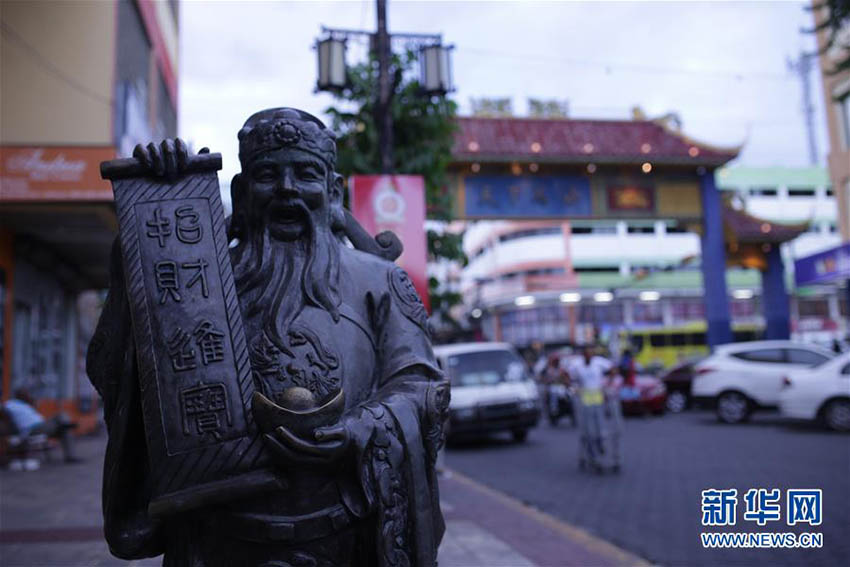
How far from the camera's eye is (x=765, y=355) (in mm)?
13078

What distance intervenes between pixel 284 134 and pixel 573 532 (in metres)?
4.52

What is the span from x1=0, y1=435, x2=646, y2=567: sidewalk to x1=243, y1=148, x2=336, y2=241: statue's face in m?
2.40

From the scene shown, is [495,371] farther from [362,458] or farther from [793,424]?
[362,458]

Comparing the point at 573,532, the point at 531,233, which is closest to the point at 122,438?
the point at 573,532

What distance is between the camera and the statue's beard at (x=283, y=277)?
2115 millimetres

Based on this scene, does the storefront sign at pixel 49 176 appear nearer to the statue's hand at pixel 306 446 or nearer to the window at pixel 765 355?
the statue's hand at pixel 306 446

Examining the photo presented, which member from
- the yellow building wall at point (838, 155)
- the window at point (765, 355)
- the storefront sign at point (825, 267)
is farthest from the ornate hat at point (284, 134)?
the yellow building wall at point (838, 155)

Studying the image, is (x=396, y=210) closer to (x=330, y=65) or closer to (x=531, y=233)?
(x=330, y=65)

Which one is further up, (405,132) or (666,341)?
(405,132)

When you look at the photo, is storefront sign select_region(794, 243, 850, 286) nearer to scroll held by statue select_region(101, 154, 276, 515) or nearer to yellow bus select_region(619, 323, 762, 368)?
yellow bus select_region(619, 323, 762, 368)

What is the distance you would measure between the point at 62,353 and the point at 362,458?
15.8 metres

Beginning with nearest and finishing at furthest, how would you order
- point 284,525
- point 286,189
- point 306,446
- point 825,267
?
1. point 306,446
2. point 284,525
3. point 286,189
4. point 825,267

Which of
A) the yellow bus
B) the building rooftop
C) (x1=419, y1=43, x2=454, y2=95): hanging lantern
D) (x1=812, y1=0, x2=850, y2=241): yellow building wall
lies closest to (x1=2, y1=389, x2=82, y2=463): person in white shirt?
(x1=419, y1=43, x2=454, y2=95): hanging lantern

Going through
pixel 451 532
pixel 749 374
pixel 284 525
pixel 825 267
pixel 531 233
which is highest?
pixel 531 233
